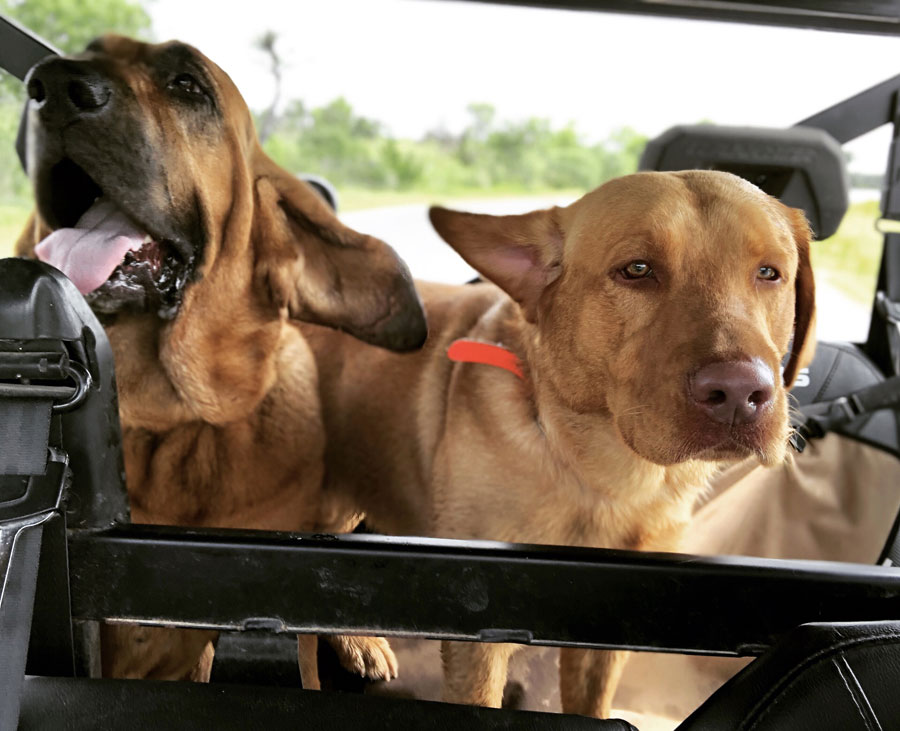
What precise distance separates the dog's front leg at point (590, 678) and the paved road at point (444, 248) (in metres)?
0.88

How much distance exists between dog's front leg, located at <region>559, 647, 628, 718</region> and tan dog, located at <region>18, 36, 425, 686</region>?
0.58 meters

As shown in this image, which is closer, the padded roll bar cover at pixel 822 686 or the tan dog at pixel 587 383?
the padded roll bar cover at pixel 822 686

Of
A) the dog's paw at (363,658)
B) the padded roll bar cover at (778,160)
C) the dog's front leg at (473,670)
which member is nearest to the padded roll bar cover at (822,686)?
the dog's front leg at (473,670)

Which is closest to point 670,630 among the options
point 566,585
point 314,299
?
point 566,585

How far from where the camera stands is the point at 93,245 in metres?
1.25

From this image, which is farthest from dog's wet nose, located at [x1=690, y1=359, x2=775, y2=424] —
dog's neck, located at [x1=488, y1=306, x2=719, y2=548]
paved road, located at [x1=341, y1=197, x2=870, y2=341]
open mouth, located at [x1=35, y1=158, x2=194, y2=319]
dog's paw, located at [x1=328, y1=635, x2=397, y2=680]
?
dog's paw, located at [x1=328, y1=635, x2=397, y2=680]

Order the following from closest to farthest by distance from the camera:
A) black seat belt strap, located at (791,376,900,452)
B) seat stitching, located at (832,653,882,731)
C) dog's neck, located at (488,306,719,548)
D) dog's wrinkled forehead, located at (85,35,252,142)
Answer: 1. seat stitching, located at (832,653,882,731)
2. dog's wrinkled forehead, located at (85,35,252,142)
3. dog's neck, located at (488,306,719,548)
4. black seat belt strap, located at (791,376,900,452)

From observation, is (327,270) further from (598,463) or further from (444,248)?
(598,463)

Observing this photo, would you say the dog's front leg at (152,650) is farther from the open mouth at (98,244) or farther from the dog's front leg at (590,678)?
the dog's front leg at (590,678)

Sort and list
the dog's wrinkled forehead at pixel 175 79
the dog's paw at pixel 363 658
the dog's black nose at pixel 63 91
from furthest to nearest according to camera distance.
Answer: the dog's paw at pixel 363 658 < the dog's wrinkled forehead at pixel 175 79 < the dog's black nose at pixel 63 91

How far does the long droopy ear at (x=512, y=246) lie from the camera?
1.37 metres

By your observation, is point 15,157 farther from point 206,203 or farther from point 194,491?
point 194,491

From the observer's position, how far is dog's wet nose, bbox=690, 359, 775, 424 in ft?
3.31

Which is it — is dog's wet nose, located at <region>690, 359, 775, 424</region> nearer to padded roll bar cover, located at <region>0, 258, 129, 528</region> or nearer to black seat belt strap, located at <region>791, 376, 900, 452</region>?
padded roll bar cover, located at <region>0, 258, 129, 528</region>
